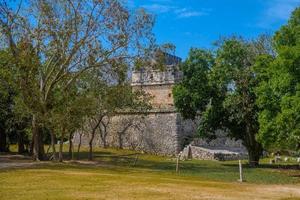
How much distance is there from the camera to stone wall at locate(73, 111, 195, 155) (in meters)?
55.8

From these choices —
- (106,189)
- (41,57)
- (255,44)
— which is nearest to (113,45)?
(41,57)

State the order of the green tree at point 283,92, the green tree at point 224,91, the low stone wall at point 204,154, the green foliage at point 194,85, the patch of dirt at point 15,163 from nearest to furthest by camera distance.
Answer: the patch of dirt at point 15,163 < the green tree at point 283,92 < the green tree at point 224,91 < the green foliage at point 194,85 < the low stone wall at point 204,154

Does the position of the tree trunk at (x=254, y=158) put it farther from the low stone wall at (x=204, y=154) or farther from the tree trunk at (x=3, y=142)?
the tree trunk at (x=3, y=142)

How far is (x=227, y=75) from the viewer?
4128 centimetres

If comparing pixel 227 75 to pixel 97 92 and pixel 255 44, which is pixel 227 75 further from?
pixel 97 92

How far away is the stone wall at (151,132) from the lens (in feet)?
→ 183

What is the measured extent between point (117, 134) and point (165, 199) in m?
44.4

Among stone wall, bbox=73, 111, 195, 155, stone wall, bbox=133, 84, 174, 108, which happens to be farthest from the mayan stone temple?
stone wall, bbox=133, 84, 174, 108

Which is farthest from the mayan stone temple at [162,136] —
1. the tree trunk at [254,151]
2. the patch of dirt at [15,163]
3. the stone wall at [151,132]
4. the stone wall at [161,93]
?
the patch of dirt at [15,163]

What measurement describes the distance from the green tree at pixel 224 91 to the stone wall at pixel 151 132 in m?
11.3

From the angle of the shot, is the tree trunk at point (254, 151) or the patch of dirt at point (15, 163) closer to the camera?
the patch of dirt at point (15, 163)

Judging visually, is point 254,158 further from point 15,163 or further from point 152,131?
point 15,163

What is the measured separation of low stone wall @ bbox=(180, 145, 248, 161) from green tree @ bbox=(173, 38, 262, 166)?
742 cm

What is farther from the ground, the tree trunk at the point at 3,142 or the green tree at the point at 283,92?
the green tree at the point at 283,92
